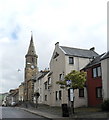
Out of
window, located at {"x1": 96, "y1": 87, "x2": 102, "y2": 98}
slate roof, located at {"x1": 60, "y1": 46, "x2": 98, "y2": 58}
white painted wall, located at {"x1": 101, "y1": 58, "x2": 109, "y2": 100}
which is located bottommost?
window, located at {"x1": 96, "y1": 87, "x2": 102, "y2": 98}

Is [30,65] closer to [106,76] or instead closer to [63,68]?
[63,68]

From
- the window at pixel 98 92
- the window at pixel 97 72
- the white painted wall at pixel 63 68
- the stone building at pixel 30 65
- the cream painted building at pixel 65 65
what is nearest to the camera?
the window at pixel 98 92

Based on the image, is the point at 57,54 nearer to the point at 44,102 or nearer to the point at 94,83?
the point at 94,83

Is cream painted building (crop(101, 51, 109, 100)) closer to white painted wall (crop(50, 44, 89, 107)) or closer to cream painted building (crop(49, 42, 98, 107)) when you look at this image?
cream painted building (crop(49, 42, 98, 107))

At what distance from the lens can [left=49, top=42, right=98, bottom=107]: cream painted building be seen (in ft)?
117

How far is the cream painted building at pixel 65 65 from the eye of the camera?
35.7 meters

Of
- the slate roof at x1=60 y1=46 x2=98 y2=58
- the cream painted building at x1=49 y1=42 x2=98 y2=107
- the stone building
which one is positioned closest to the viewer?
the cream painted building at x1=49 y1=42 x2=98 y2=107

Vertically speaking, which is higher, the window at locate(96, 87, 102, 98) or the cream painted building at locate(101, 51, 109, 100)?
the cream painted building at locate(101, 51, 109, 100)

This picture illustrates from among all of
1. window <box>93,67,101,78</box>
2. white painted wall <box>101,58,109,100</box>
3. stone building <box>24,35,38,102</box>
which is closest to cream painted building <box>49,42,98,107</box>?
window <box>93,67,101,78</box>

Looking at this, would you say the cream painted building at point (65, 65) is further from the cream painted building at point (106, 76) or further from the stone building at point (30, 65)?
the stone building at point (30, 65)

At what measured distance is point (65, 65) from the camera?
122 ft

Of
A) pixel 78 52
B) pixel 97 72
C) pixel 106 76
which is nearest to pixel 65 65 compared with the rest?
pixel 78 52

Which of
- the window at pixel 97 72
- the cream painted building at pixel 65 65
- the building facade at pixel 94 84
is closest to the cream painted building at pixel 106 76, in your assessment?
the building facade at pixel 94 84

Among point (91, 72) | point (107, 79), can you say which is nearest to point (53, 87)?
point (91, 72)
